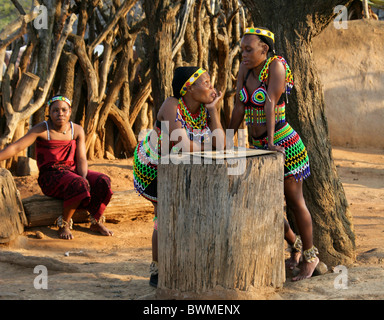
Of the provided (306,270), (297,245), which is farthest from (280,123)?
(306,270)

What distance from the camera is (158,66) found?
683cm

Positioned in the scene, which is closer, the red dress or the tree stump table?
the tree stump table

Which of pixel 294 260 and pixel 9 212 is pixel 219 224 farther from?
pixel 9 212

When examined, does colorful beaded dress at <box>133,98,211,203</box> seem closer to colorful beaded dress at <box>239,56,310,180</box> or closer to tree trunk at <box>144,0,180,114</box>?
colorful beaded dress at <box>239,56,310,180</box>


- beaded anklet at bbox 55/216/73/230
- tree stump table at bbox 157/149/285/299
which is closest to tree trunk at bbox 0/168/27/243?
beaded anklet at bbox 55/216/73/230

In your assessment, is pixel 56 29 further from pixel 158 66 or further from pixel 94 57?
pixel 158 66

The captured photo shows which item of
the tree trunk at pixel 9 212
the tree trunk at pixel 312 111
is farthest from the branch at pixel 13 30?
the tree trunk at pixel 312 111

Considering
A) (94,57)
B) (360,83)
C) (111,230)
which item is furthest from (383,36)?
(111,230)

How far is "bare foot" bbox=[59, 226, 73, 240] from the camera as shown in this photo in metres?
5.65

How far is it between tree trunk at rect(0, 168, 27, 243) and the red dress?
0.34m

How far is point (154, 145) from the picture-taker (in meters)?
3.79

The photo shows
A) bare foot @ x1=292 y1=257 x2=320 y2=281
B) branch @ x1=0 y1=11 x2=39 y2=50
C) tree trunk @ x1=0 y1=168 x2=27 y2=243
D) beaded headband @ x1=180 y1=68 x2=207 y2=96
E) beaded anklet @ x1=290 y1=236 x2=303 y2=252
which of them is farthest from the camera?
branch @ x1=0 y1=11 x2=39 y2=50

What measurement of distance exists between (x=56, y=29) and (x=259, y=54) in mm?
4842
